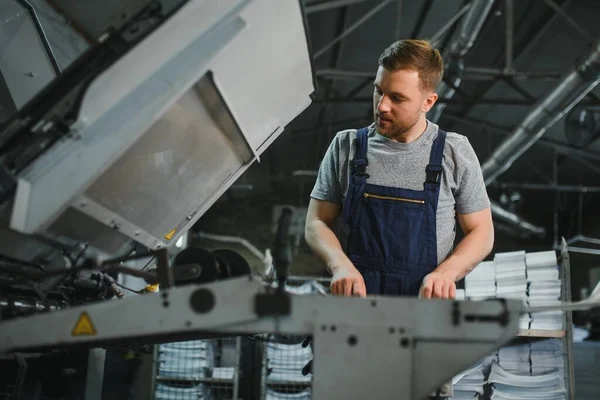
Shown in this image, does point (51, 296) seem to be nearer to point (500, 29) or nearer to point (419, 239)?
point (419, 239)

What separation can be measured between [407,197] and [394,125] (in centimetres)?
23

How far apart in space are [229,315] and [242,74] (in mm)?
615

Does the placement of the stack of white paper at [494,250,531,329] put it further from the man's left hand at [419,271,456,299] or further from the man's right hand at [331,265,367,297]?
the man's right hand at [331,265,367,297]

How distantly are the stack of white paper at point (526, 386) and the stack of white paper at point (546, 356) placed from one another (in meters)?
0.04

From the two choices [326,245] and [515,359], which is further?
[515,359]

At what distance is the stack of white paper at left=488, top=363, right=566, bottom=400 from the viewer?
304 cm

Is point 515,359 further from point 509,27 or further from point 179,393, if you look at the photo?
point 509,27

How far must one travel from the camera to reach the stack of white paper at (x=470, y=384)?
323 cm

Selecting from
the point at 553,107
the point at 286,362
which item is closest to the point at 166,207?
the point at 286,362

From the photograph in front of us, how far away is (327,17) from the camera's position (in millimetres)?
5012

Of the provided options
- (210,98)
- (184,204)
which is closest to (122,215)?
(184,204)

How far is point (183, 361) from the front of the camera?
436cm

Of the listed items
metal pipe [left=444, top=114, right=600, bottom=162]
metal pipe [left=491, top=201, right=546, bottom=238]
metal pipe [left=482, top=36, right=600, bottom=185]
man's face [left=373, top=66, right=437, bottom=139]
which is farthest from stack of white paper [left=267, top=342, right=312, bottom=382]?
metal pipe [left=491, top=201, right=546, bottom=238]

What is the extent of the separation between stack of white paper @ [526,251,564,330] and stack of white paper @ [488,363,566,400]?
303 mm
